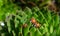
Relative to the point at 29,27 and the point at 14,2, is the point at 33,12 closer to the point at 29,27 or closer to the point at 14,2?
the point at 29,27

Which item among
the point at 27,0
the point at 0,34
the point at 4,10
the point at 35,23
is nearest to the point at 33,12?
the point at 35,23

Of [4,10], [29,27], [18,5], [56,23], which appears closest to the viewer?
[29,27]

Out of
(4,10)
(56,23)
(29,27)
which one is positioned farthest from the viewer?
(4,10)

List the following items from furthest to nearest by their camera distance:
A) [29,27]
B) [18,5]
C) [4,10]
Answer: [18,5], [4,10], [29,27]

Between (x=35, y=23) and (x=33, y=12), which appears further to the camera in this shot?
(x=33, y=12)

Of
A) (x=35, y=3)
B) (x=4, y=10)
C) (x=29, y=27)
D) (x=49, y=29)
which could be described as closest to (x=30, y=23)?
(x=29, y=27)

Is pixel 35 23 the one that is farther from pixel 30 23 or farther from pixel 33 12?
pixel 33 12

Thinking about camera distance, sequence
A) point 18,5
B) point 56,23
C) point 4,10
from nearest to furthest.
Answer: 1. point 56,23
2. point 4,10
3. point 18,5

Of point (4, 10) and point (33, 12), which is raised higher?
point (33, 12)

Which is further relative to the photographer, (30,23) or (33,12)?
(33,12)
